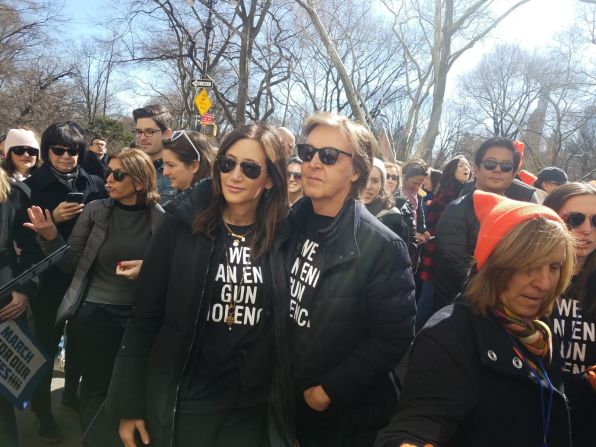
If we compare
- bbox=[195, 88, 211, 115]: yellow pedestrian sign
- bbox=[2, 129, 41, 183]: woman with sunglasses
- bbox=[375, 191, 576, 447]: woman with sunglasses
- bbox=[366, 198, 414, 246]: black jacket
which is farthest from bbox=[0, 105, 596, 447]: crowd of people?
bbox=[195, 88, 211, 115]: yellow pedestrian sign

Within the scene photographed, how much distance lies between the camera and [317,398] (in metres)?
1.84

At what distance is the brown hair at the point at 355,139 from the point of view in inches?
80.5

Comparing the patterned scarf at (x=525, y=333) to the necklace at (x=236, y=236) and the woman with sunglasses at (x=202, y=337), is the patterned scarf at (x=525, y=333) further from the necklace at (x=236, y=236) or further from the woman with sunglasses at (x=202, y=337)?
the necklace at (x=236, y=236)

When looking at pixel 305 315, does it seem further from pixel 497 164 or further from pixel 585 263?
pixel 497 164

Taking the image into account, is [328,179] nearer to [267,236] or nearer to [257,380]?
[267,236]

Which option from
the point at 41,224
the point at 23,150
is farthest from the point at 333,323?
the point at 23,150

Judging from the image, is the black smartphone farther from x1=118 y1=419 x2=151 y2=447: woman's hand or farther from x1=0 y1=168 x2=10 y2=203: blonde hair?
x1=118 y1=419 x2=151 y2=447: woman's hand

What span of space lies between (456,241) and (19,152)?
3872 millimetres

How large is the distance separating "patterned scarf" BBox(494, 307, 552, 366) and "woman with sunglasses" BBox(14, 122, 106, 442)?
2.89m

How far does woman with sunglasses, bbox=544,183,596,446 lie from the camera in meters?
1.84

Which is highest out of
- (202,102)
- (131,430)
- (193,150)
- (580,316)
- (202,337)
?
(202,102)

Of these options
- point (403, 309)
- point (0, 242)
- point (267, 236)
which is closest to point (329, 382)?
point (403, 309)

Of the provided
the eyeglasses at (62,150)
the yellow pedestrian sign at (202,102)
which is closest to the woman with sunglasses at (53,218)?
the eyeglasses at (62,150)

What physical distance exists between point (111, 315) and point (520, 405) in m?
2.44
